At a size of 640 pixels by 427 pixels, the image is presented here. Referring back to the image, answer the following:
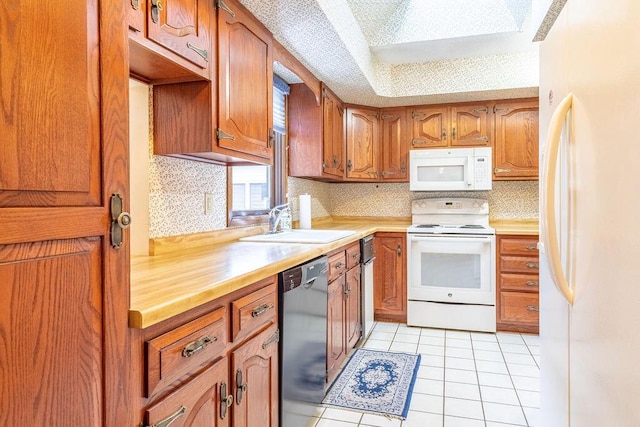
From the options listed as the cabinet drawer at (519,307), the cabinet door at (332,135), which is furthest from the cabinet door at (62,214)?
the cabinet drawer at (519,307)

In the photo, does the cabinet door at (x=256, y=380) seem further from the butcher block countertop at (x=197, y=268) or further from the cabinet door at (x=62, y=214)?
the cabinet door at (x=62, y=214)

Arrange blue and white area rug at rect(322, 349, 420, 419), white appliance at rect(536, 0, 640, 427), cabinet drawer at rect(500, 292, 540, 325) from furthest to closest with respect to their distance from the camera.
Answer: cabinet drawer at rect(500, 292, 540, 325)
blue and white area rug at rect(322, 349, 420, 419)
white appliance at rect(536, 0, 640, 427)

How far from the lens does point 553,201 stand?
41.8 inches

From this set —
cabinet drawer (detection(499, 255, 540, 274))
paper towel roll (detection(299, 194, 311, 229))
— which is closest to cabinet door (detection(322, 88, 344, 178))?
paper towel roll (detection(299, 194, 311, 229))

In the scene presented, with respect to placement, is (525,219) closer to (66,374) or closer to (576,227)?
(576,227)

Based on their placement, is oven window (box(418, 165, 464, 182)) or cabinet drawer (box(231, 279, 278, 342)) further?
oven window (box(418, 165, 464, 182))

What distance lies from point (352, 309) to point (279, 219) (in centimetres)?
82

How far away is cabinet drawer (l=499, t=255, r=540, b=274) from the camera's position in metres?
3.22

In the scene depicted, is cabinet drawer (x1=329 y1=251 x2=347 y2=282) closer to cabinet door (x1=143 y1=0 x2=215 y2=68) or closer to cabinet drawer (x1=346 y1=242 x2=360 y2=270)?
cabinet drawer (x1=346 y1=242 x2=360 y2=270)

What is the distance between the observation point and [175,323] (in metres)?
0.96

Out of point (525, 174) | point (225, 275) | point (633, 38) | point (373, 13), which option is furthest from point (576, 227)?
point (525, 174)

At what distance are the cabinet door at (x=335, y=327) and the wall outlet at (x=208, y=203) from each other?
0.79 metres

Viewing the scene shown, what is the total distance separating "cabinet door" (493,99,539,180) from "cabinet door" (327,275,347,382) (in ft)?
6.94

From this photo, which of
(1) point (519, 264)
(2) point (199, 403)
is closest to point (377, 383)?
(2) point (199, 403)
